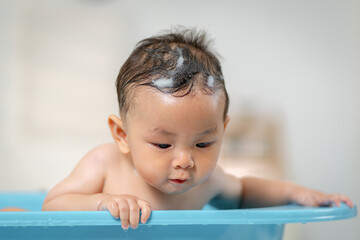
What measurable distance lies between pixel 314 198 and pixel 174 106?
37 centimetres

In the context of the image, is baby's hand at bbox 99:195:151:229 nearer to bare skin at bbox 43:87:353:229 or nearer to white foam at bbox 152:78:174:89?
bare skin at bbox 43:87:353:229

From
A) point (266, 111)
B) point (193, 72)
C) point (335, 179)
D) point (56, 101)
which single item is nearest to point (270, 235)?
point (193, 72)

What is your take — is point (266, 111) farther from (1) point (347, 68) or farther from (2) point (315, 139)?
(1) point (347, 68)

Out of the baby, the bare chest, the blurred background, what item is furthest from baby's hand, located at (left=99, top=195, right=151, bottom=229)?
the blurred background

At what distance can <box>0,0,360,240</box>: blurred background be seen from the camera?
1889 mm

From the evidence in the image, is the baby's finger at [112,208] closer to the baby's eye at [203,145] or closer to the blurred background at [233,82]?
the baby's eye at [203,145]

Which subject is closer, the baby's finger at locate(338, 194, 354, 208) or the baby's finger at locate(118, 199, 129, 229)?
the baby's finger at locate(118, 199, 129, 229)

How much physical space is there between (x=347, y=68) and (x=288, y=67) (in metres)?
0.27

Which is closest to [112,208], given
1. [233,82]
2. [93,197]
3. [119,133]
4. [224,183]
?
[93,197]

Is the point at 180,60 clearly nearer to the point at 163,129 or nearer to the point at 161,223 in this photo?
the point at 163,129

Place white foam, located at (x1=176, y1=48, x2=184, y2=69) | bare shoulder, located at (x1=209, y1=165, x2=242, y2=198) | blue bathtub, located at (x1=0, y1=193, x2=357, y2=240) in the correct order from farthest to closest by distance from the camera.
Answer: bare shoulder, located at (x1=209, y1=165, x2=242, y2=198) < white foam, located at (x1=176, y1=48, x2=184, y2=69) < blue bathtub, located at (x1=0, y1=193, x2=357, y2=240)

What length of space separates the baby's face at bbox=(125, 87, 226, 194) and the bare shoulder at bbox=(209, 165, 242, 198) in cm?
21

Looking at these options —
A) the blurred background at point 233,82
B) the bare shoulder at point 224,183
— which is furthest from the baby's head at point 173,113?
the blurred background at point 233,82

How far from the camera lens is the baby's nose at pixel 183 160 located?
0.67 m
